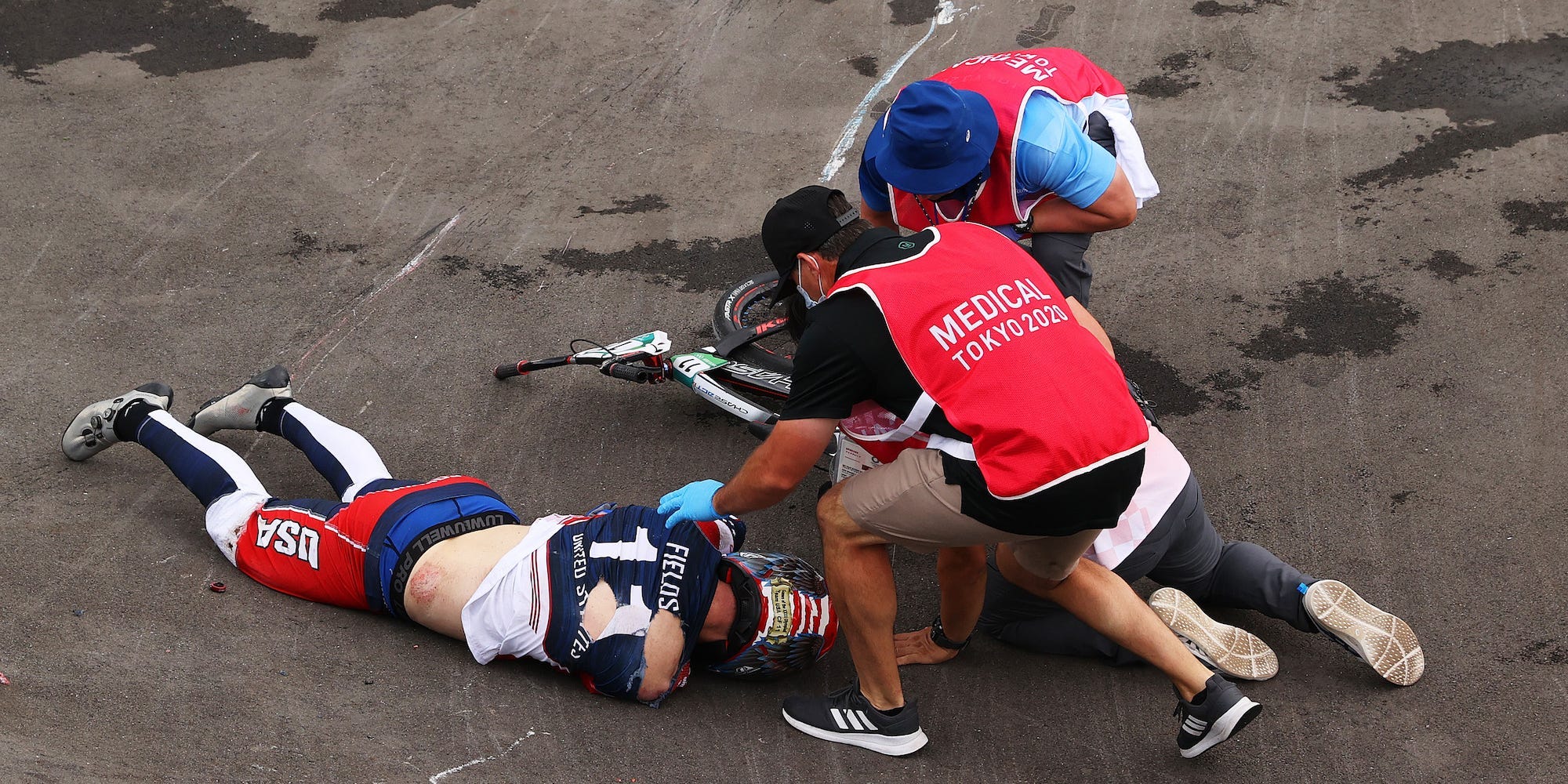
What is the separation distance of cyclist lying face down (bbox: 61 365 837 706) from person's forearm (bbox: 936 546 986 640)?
1.30ft

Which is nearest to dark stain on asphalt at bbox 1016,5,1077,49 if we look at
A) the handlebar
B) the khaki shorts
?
the handlebar

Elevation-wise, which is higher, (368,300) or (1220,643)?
(368,300)

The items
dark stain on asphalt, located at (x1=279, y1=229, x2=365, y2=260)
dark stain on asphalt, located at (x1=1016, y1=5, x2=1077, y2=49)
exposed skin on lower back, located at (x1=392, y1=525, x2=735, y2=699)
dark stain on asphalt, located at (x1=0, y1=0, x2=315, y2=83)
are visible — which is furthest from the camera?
dark stain on asphalt, located at (x1=1016, y1=5, x2=1077, y2=49)

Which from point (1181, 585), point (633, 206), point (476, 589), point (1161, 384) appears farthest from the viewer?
point (633, 206)

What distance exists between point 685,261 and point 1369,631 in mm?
3836

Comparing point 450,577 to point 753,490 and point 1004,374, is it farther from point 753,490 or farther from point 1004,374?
point 1004,374

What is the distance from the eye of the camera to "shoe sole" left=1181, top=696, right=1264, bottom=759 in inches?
121

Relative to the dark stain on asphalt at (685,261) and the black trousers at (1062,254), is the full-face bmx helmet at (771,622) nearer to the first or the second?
the black trousers at (1062,254)

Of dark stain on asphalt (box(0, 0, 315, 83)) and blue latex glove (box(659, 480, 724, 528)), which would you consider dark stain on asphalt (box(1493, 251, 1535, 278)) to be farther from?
dark stain on asphalt (box(0, 0, 315, 83))

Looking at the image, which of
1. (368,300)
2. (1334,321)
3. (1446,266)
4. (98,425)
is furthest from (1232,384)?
(98,425)

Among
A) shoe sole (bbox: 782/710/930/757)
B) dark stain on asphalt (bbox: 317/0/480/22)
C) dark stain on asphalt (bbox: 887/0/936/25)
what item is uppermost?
dark stain on asphalt (bbox: 317/0/480/22)

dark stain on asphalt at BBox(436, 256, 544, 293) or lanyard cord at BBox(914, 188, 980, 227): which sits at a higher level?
lanyard cord at BBox(914, 188, 980, 227)

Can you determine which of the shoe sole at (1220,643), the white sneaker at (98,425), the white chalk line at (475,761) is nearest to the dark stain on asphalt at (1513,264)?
the shoe sole at (1220,643)

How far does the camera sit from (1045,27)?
793 cm
